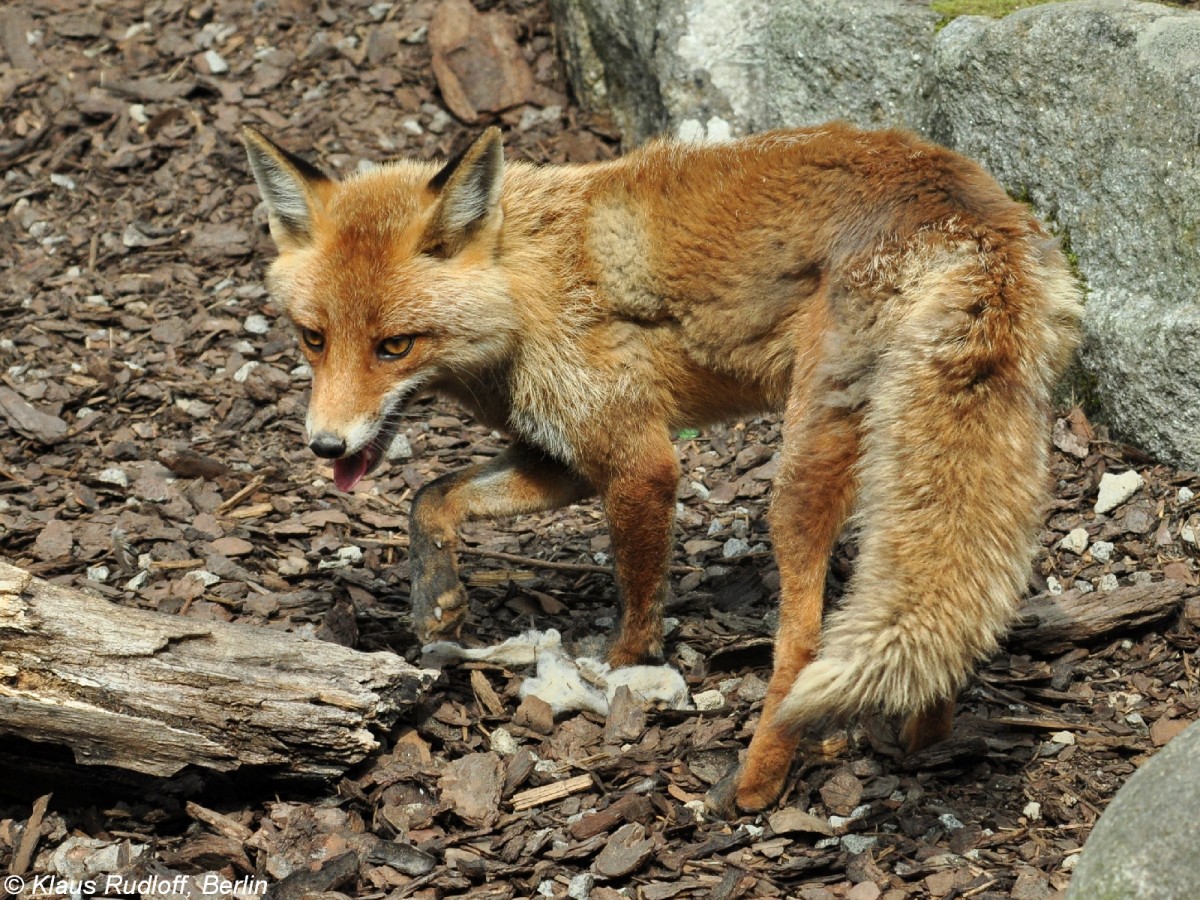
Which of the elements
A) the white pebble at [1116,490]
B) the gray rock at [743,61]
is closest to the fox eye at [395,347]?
the white pebble at [1116,490]

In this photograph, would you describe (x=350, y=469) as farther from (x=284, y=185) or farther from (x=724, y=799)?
(x=724, y=799)

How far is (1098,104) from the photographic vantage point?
251 inches

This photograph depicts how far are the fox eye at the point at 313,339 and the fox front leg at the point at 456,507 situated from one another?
922mm

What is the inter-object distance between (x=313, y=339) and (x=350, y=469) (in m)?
0.59

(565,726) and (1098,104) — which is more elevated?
(1098,104)

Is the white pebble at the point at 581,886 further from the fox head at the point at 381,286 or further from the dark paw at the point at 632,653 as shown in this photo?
the fox head at the point at 381,286

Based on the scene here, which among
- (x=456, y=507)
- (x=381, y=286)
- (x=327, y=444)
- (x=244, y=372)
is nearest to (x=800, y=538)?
(x=456, y=507)

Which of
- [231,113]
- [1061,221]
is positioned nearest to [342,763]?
[1061,221]

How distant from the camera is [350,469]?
5383mm

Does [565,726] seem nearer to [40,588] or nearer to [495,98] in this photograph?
[40,588]

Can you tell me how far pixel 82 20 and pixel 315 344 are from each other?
23.2ft

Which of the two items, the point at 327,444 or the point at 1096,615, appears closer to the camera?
the point at 327,444

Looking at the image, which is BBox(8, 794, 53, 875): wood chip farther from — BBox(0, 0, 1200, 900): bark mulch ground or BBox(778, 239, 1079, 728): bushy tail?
BBox(778, 239, 1079, 728): bushy tail

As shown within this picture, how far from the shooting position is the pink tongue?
17.5 ft
